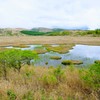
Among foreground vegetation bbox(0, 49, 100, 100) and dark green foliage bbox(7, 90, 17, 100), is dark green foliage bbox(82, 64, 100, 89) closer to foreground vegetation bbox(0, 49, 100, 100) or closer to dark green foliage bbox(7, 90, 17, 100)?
foreground vegetation bbox(0, 49, 100, 100)

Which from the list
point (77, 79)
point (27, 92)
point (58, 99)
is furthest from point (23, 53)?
point (58, 99)

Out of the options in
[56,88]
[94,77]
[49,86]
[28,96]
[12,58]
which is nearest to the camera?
[28,96]

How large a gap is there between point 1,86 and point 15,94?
1.20 m

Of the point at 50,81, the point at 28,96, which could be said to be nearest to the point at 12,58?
the point at 50,81

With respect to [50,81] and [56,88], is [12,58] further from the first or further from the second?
[56,88]

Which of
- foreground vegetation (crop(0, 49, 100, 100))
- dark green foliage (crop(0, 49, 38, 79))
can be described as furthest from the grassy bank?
dark green foliage (crop(0, 49, 38, 79))

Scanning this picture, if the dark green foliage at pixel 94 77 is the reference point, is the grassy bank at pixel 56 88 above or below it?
below

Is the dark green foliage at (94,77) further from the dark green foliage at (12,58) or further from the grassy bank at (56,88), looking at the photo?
the dark green foliage at (12,58)

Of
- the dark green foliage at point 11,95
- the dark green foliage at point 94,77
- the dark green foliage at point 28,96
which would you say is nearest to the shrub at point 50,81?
the dark green foliage at point 94,77

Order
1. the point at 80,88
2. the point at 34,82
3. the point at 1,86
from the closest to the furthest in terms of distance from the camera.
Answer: the point at 1,86
the point at 80,88
the point at 34,82

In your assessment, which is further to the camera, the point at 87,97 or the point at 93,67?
the point at 93,67

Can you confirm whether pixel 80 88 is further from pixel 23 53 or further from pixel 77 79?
pixel 23 53

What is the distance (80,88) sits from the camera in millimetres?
9898

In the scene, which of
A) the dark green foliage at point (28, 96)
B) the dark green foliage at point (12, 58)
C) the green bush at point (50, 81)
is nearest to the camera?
the dark green foliage at point (28, 96)
